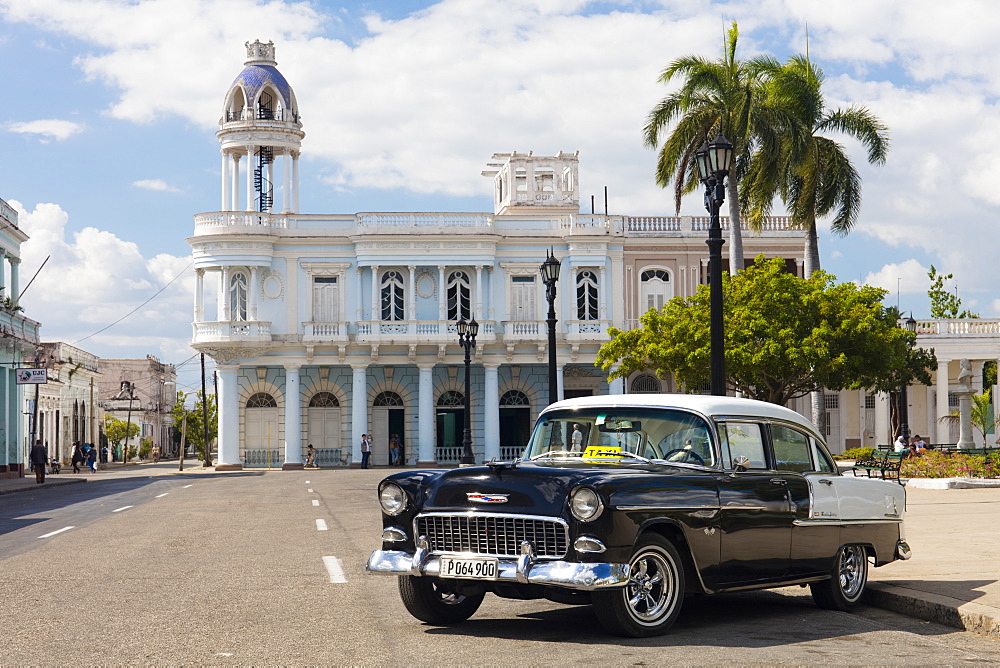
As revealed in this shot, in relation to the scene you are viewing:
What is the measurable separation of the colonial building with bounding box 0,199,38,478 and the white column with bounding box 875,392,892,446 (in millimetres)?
35600

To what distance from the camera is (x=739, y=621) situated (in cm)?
898

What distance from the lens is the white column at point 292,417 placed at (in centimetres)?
5269

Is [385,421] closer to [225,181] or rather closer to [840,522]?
[225,181]

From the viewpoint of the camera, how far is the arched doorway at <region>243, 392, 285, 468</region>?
53906 mm

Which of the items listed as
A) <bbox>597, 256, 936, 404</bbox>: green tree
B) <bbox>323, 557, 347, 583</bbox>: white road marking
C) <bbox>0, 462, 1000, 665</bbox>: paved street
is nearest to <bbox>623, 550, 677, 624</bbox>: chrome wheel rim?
<bbox>0, 462, 1000, 665</bbox>: paved street

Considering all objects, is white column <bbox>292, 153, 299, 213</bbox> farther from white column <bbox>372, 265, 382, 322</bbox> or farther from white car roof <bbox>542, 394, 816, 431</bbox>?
white car roof <bbox>542, 394, 816, 431</bbox>

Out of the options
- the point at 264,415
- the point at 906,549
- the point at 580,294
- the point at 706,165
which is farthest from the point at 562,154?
the point at 906,549

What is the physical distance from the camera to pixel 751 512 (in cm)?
885

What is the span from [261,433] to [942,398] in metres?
29.5

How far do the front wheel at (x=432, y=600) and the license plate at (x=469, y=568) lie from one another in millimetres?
346

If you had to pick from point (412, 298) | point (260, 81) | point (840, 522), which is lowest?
point (840, 522)

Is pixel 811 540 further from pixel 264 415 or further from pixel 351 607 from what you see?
pixel 264 415

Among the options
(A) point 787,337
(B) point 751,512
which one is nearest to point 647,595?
(B) point 751,512

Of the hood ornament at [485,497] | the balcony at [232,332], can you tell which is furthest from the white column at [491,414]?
the hood ornament at [485,497]
